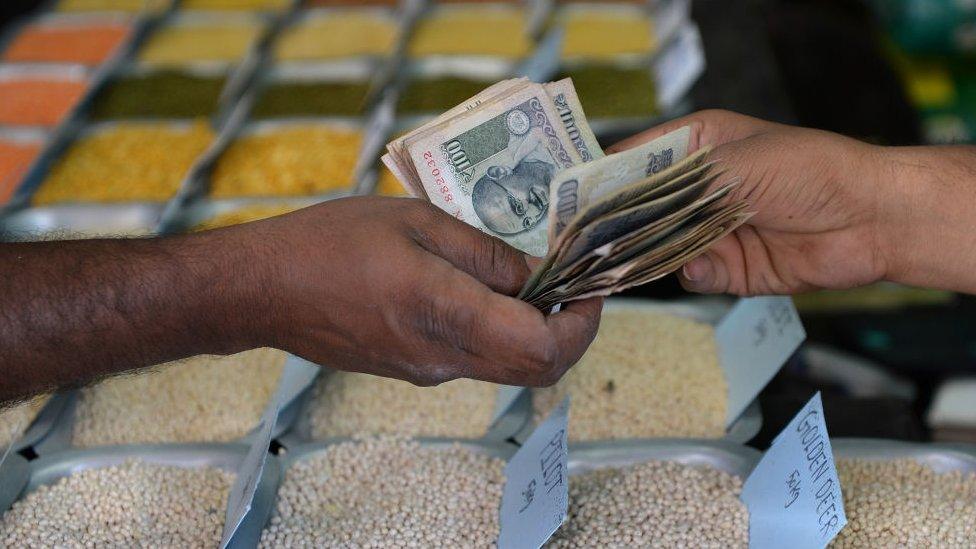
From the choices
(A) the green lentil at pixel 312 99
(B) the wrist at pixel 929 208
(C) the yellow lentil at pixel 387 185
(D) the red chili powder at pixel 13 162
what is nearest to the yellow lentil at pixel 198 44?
(A) the green lentil at pixel 312 99

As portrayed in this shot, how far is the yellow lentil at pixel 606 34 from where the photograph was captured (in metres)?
3.50

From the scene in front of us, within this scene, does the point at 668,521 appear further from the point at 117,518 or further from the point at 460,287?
the point at 117,518

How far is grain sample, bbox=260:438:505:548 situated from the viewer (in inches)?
65.0

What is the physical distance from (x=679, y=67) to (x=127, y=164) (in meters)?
1.80

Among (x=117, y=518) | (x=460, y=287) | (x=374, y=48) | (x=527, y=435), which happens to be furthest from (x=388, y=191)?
(x=460, y=287)

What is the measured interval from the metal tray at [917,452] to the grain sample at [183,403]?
1181 mm

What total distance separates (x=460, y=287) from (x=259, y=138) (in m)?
2.02

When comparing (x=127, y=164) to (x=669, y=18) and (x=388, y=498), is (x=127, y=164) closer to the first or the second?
(x=388, y=498)

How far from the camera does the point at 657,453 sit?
1.85 m

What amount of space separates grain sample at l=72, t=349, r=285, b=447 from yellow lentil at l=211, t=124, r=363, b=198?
0.81 meters

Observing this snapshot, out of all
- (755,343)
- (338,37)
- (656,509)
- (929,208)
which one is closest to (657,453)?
(656,509)

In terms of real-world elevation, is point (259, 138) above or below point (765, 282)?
below

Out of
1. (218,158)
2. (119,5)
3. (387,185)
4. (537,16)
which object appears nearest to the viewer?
(387,185)

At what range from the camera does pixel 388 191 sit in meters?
2.84
